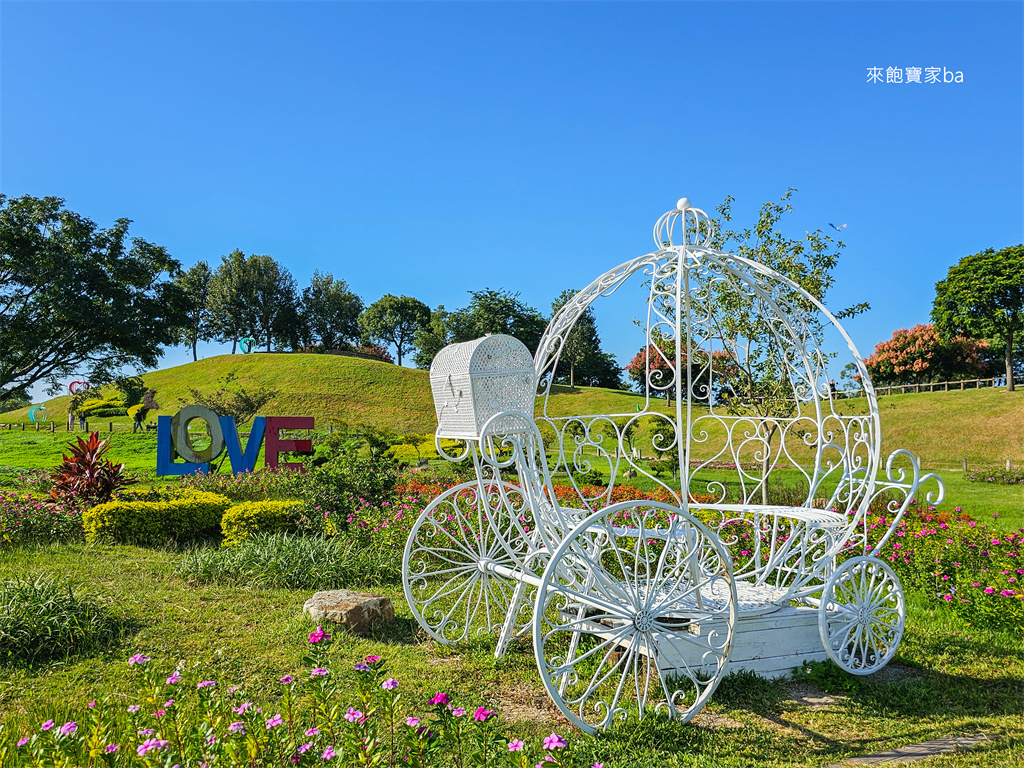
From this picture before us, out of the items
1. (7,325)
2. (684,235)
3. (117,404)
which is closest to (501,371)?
(684,235)

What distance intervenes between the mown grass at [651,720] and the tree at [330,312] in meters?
46.2

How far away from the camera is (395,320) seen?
53.1 metres

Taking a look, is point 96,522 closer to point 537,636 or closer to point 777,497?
point 537,636

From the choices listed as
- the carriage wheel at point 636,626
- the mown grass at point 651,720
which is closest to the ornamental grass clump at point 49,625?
the mown grass at point 651,720

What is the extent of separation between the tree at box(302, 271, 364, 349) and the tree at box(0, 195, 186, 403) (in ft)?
96.6

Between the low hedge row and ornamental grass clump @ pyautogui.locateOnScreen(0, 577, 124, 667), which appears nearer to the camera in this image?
ornamental grass clump @ pyautogui.locateOnScreen(0, 577, 124, 667)

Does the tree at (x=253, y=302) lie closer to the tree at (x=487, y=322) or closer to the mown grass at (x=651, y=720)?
the tree at (x=487, y=322)

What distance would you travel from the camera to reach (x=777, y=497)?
32.2ft

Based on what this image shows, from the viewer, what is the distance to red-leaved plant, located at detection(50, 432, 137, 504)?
9000 mm

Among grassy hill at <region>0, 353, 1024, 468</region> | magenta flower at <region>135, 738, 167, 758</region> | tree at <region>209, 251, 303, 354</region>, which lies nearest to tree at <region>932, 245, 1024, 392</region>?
grassy hill at <region>0, 353, 1024, 468</region>

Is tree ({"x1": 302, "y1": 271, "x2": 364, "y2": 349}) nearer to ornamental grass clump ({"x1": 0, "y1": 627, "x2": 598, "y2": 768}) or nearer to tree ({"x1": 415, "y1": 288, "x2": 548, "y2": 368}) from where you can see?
tree ({"x1": 415, "y1": 288, "x2": 548, "y2": 368})

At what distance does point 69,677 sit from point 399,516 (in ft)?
12.1

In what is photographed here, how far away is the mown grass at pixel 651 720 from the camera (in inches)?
128

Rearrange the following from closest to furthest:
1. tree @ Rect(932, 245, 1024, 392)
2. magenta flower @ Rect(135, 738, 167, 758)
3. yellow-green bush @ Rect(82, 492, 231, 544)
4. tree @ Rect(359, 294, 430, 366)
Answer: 1. magenta flower @ Rect(135, 738, 167, 758)
2. yellow-green bush @ Rect(82, 492, 231, 544)
3. tree @ Rect(932, 245, 1024, 392)
4. tree @ Rect(359, 294, 430, 366)
